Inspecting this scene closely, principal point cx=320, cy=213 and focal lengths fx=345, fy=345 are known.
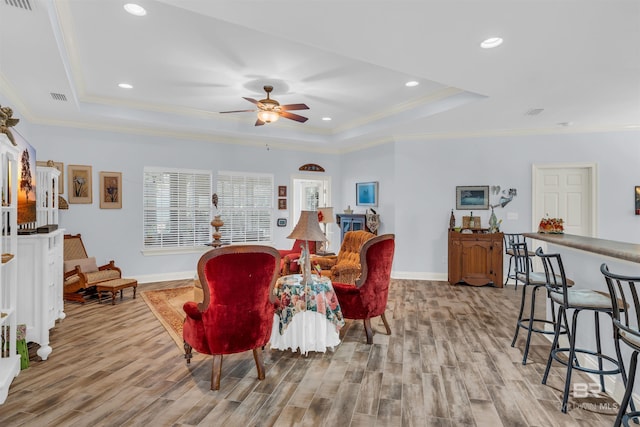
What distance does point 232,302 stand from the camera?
2.57 meters

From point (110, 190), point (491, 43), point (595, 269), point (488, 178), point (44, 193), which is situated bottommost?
point (595, 269)

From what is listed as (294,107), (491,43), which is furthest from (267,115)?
(491,43)

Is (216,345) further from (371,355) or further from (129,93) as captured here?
(129,93)

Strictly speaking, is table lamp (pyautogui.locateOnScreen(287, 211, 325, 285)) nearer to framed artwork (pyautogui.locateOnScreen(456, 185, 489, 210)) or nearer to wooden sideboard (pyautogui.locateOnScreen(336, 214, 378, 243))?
wooden sideboard (pyautogui.locateOnScreen(336, 214, 378, 243))

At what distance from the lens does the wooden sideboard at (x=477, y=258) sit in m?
5.89

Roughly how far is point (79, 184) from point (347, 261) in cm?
451

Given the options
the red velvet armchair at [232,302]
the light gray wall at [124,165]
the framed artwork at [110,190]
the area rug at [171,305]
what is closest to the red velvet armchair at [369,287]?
the red velvet armchair at [232,302]

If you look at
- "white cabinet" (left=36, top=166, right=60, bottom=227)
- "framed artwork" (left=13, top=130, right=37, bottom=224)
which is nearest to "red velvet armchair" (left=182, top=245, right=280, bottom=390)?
"framed artwork" (left=13, top=130, right=37, bottom=224)

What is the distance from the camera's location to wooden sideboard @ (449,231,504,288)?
589 cm

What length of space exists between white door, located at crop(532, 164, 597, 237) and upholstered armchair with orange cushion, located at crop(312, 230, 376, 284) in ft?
11.1

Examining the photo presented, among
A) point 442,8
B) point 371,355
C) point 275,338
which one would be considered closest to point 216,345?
point 275,338

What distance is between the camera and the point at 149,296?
5195 millimetres

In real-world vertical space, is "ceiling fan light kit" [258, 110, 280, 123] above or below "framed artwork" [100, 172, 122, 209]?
above

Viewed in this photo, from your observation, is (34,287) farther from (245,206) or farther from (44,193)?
(245,206)
